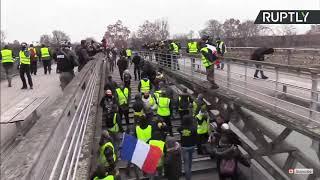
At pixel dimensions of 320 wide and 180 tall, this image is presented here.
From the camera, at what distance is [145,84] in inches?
528

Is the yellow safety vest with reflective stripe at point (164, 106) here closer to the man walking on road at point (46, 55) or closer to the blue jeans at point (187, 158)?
the blue jeans at point (187, 158)

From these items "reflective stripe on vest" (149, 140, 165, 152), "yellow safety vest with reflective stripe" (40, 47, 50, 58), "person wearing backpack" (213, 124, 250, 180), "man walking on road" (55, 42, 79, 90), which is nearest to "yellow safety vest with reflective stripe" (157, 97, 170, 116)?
"man walking on road" (55, 42, 79, 90)

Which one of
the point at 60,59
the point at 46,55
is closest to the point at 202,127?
the point at 60,59

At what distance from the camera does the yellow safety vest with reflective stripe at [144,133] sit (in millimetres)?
9016

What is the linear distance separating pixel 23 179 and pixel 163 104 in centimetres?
1000

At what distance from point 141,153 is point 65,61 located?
3193 mm

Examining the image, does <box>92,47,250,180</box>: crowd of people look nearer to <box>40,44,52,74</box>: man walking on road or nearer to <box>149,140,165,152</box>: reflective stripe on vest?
<box>149,140,165,152</box>: reflective stripe on vest

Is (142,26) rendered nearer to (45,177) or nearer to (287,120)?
(287,120)

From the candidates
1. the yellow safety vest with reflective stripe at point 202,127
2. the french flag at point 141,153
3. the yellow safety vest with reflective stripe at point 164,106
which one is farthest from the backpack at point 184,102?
the french flag at point 141,153

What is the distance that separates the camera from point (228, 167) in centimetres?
841

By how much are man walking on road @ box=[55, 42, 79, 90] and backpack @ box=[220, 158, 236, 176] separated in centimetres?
428

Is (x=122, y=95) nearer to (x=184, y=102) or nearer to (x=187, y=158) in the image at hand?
(x=184, y=102)

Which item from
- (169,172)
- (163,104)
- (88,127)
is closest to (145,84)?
(163,104)

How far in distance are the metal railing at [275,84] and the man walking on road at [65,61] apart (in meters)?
4.13
